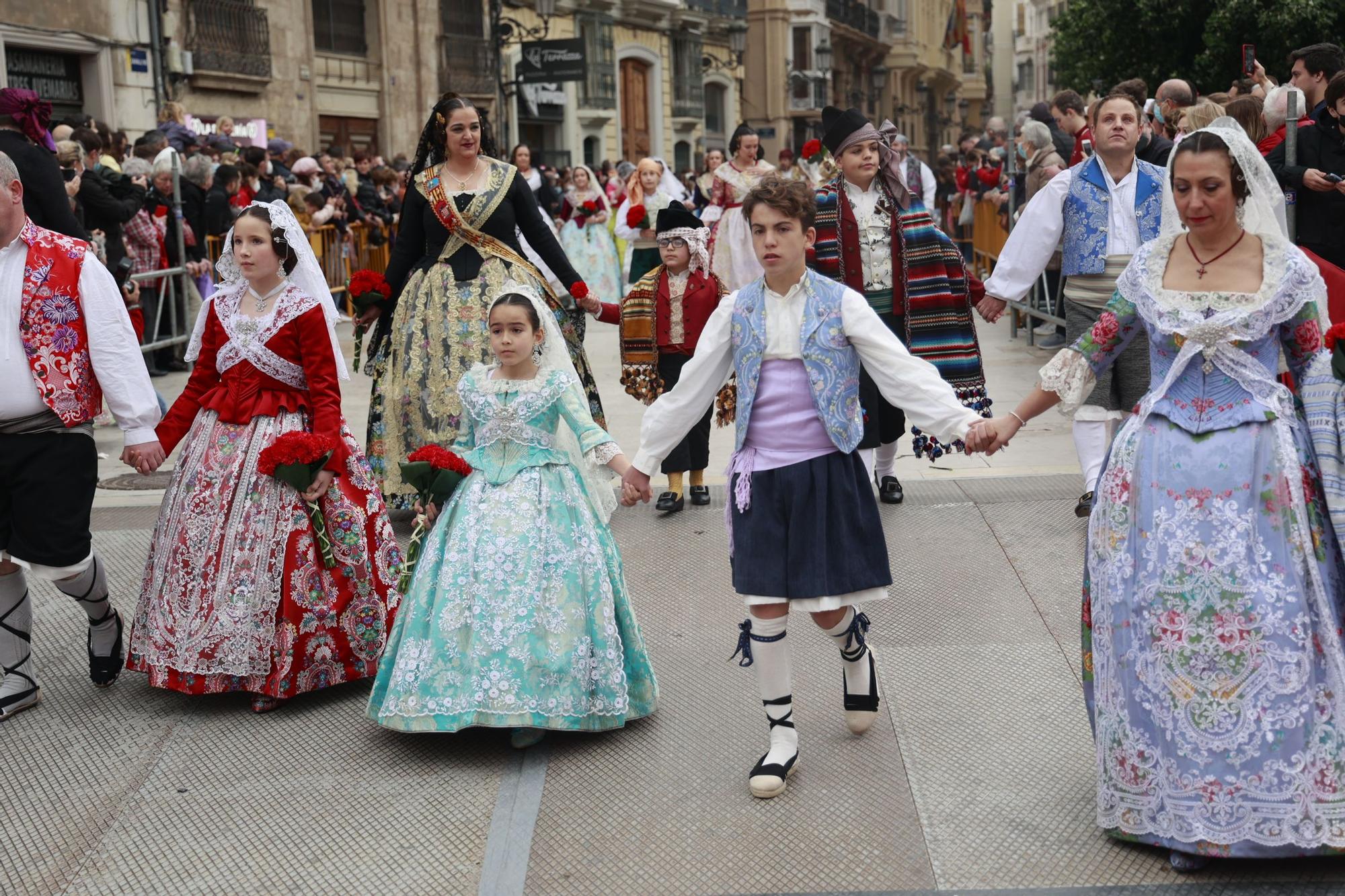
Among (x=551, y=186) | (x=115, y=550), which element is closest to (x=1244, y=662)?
(x=115, y=550)

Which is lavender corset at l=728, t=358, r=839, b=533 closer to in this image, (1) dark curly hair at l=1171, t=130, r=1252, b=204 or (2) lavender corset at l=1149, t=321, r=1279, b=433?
(2) lavender corset at l=1149, t=321, r=1279, b=433

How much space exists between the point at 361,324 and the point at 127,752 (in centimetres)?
266

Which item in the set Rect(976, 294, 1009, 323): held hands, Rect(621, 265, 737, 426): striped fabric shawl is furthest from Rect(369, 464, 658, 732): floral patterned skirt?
Rect(621, 265, 737, 426): striped fabric shawl

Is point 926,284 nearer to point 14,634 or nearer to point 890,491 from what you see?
point 890,491

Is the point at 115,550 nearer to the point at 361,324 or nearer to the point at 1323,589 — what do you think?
the point at 361,324

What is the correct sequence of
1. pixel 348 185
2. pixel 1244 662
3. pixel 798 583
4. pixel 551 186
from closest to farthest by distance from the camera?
pixel 1244 662
pixel 798 583
pixel 348 185
pixel 551 186

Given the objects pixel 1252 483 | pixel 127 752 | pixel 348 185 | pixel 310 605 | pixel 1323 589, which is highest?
pixel 348 185

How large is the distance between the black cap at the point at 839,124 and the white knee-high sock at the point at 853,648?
9.72ft

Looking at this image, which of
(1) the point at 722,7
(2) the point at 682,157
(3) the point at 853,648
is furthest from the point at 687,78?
(3) the point at 853,648

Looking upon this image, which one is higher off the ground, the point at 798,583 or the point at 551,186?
the point at 551,186

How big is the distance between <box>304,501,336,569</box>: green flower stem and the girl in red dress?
0.06ft

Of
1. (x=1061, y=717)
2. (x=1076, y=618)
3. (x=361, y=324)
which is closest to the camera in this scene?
(x=1061, y=717)

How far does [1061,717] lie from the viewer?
455 centimetres

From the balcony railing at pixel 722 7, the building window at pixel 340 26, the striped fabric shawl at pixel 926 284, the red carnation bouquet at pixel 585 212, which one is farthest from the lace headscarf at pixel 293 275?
the balcony railing at pixel 722 7
